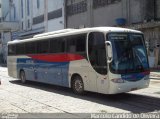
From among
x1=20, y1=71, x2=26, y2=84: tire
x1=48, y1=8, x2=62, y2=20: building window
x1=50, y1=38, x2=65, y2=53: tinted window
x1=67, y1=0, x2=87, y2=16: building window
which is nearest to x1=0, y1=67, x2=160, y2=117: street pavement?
x1=50, y1=38, x2=65, y2=53: tinted window

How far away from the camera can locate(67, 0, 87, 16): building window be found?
40.2m

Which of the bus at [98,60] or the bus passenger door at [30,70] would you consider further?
the bus passenger door at [30,70]

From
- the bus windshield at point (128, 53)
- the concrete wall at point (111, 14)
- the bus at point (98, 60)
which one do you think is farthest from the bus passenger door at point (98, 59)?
the concrete wall at point (111, 14)

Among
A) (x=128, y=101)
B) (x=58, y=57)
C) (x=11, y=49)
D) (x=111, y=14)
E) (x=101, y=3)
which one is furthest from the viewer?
(x=101, y=3)

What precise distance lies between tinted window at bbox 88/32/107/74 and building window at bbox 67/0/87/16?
27.3 metres

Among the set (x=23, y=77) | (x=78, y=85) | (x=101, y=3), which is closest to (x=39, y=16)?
(x=101, y=3)

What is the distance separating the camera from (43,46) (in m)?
17.3

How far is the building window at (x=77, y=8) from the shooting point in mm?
40188

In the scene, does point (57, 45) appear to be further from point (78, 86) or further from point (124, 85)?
point (124, 85)

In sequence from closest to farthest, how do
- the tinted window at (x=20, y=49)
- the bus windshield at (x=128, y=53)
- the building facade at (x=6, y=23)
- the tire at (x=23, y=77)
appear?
1. the bus windshield at (x=128, y=53)
2. the tinted window at (x=20, y=49)
3. the tire at (x=23, y=77)
4. the building facade at (x=6, y=23)

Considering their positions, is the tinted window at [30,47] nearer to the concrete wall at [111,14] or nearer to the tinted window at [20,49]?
the tinted window at [20,49]

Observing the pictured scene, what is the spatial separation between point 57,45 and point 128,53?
4.41 meters

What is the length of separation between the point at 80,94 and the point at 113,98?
5.34 ft

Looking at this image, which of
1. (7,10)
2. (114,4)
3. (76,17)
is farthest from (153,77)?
(7,10)
